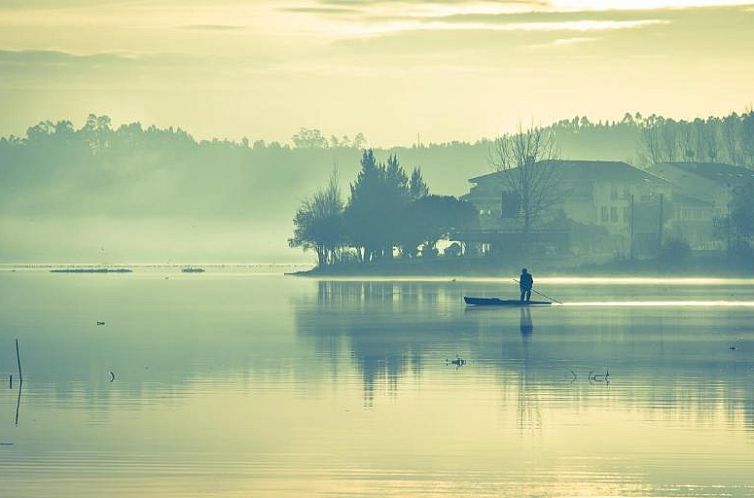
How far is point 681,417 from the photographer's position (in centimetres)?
3550

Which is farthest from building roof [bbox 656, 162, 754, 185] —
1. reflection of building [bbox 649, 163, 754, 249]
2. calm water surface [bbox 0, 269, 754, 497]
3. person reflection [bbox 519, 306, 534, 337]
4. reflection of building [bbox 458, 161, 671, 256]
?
calm water surface [bbox 0, 269, 754, 497]

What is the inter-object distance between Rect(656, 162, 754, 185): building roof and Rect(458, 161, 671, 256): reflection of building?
5259 millimetres

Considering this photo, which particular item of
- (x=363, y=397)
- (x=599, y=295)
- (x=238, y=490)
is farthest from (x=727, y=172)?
(x=238, y=490)

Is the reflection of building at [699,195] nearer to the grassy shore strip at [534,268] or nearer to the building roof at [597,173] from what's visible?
the building roof at [597,173]

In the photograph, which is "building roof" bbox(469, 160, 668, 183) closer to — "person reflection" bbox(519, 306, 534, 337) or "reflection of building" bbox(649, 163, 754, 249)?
"reflection of building" bbox(649, 163, 754, 249)

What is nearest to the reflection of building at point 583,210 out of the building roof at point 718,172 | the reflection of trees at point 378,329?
the building roof at point 718,172

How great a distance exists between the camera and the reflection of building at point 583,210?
16775 centimetres

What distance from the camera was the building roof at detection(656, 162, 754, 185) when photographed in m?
186

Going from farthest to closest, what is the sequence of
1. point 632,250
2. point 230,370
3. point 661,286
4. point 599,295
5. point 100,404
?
point 632,250, point 661,286, point 599,295, point 230,370, point 100,404

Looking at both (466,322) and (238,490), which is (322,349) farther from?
(238,490)

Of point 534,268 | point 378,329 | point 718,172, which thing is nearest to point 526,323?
point 378,329

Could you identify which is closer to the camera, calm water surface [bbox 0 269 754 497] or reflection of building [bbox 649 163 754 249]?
calm water surface [bbox 0 269 754 497]

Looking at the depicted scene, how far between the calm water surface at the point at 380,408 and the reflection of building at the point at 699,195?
103141 mm

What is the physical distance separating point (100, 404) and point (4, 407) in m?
2.23
